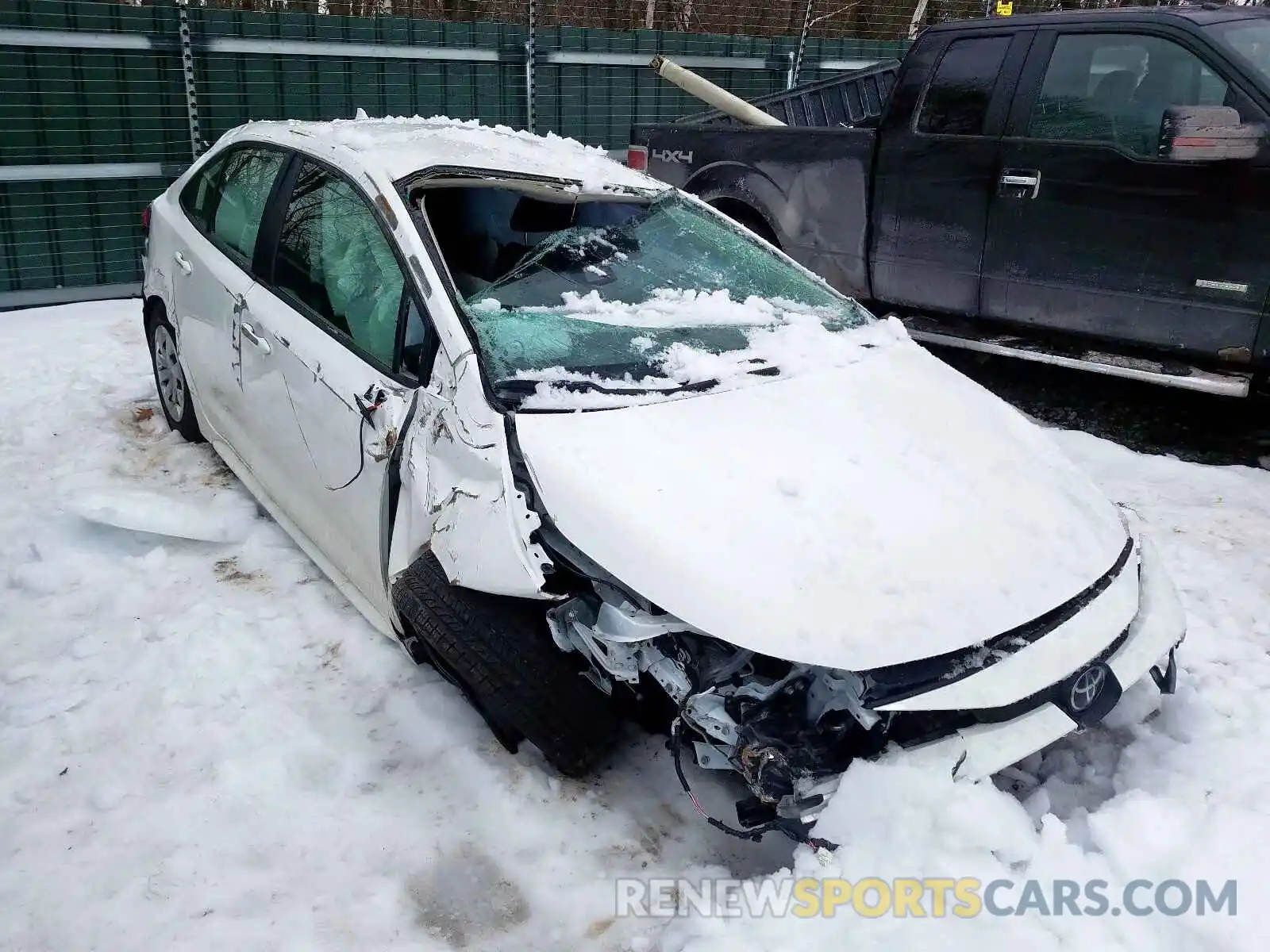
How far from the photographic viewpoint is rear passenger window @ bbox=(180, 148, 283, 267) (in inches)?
154

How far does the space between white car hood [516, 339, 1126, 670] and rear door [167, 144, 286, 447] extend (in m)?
1.86

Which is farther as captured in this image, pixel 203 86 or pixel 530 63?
pixel 530 63

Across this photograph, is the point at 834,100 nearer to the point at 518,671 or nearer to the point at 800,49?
the point at 800,49

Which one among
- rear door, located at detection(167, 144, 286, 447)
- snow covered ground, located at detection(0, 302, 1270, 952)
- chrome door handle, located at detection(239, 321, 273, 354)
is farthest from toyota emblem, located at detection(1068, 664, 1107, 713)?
rear door, located at detection(167, 144, 286, 447)

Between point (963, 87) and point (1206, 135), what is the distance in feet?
5.21

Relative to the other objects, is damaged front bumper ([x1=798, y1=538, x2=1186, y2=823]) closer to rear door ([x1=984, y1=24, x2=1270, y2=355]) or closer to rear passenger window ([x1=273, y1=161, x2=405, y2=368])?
rear passenger window ([x1=273, y1=161, x2=405, y2=368])

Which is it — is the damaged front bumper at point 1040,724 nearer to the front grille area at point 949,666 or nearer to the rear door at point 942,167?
the front grille area at point 949,666

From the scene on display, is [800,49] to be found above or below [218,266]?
above

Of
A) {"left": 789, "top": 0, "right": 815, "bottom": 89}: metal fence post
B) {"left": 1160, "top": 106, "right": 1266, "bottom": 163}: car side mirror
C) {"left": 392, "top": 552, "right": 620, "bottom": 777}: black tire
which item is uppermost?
{"left": 789, "top": 0, "right": 815, "bottom": 89}: metal fence post

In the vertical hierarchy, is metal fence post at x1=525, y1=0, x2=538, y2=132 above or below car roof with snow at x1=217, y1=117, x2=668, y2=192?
above

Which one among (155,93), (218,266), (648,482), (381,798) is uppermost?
(155,93)

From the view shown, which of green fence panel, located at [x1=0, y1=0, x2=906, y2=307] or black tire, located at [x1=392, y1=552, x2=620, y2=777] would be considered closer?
black tire, located at [x1=392, y1=552, x2=620, y2=777]

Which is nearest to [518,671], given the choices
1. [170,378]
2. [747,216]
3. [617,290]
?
[617,290]

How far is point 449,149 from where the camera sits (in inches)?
137
